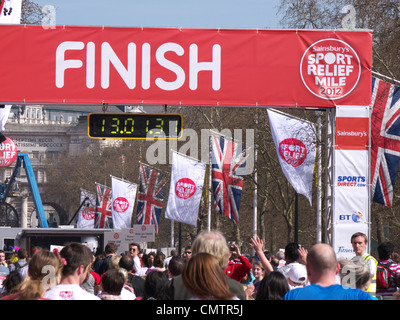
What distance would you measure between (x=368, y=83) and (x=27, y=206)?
408 feet

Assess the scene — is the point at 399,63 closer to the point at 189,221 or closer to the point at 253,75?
the point at 189,221

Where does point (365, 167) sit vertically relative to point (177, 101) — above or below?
below

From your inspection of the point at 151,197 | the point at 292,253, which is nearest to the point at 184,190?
the point at 151,197

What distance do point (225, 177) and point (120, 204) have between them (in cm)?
1246

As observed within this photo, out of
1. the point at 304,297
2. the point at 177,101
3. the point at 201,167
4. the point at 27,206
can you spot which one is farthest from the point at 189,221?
the point at 27,206

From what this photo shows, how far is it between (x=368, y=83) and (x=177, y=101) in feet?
11.6

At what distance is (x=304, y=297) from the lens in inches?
235

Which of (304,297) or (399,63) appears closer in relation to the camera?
(304,297)

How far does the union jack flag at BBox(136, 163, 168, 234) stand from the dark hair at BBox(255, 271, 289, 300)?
31661 millimetres


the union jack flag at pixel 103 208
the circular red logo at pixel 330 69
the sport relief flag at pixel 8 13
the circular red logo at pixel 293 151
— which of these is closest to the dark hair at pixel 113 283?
the circular red logo at pixel 330 69

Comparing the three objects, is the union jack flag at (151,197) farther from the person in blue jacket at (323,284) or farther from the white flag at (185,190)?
the person in blue jacket at (323,284)

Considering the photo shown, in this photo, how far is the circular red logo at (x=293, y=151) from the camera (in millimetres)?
24062
